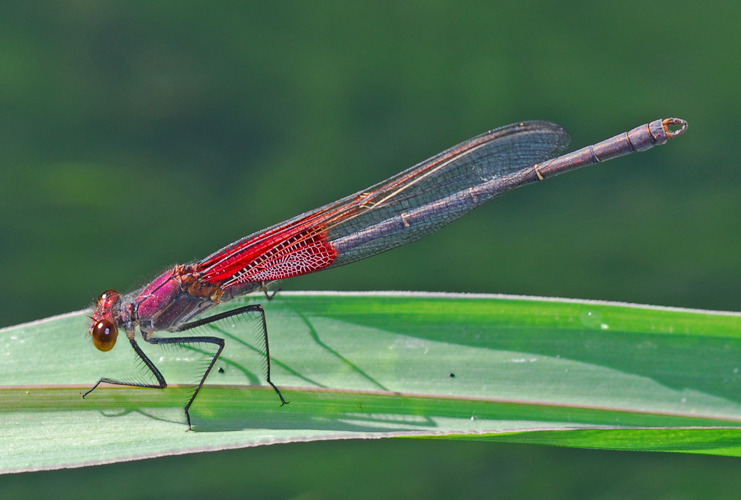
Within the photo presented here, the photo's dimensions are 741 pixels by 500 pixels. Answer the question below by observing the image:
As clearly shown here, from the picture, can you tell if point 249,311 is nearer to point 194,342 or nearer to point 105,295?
point 194,342

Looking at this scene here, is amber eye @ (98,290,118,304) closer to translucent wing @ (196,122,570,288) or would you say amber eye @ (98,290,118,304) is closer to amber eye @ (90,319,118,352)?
amber eye @ (90,319,118,352)

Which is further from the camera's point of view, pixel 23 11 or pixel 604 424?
pixel 23 11

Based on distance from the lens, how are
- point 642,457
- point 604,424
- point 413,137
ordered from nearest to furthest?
point 604,424
point 642,457
point 413,137

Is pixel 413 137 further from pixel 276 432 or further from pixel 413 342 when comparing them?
pixel 276 432

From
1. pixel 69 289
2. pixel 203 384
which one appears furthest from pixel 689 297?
pixel 69 289

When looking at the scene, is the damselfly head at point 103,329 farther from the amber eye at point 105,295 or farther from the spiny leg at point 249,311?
the spiny leg at point 249,311

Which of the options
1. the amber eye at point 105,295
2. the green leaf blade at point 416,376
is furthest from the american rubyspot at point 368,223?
the green leaf blade at point 416,376
